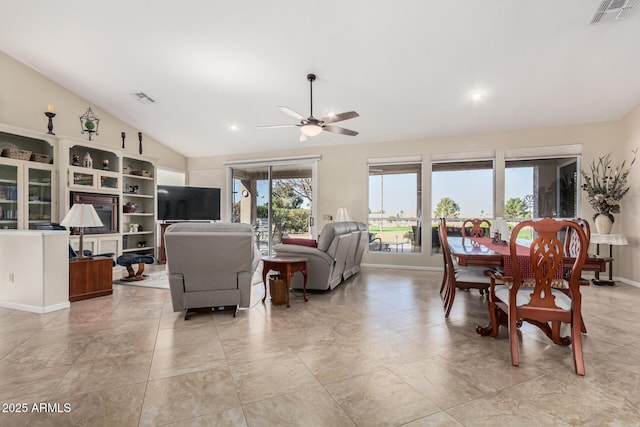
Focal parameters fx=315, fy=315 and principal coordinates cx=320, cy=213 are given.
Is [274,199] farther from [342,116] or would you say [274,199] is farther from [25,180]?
[25,180]

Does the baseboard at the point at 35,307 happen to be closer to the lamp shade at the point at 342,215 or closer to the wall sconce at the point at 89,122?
the wall sconce at the point at 89,122

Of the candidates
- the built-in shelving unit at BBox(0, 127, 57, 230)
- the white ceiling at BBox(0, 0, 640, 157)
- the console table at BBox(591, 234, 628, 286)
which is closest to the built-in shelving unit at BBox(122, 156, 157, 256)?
the white ceiling at BBox(0, 0, 640, 157)

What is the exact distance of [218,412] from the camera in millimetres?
1658

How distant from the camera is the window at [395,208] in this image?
6191 millimetres

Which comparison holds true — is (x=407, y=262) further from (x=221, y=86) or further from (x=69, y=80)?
(x=69, y=80)

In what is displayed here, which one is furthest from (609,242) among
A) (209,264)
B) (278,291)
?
(209,264)

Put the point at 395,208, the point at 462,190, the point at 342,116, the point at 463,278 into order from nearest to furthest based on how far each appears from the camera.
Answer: the point at 463,278
the point at 342,116
the point at 462,190
the point at 395,208

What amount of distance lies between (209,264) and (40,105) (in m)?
4.53

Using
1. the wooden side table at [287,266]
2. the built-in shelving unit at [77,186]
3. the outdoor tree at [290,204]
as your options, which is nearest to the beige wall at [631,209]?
the wooden side table at [287,266]

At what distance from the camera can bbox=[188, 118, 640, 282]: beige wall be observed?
507 cm

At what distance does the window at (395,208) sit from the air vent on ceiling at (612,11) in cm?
328

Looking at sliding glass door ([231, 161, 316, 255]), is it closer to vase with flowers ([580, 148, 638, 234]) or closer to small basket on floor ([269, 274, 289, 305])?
small basket on floor ([269, 274, 289, 305])

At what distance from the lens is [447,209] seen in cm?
600

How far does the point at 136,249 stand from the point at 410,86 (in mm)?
5981
